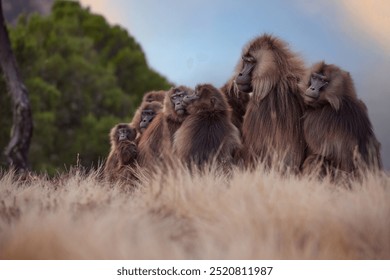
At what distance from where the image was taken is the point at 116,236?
5.52 meters

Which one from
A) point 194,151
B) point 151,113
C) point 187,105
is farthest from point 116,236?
point 151,113

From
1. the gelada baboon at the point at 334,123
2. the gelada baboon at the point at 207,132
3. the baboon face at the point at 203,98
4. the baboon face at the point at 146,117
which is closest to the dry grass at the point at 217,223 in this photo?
the gelada baboon at the point at 334,123

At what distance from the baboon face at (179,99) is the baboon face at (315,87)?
5.35 feet

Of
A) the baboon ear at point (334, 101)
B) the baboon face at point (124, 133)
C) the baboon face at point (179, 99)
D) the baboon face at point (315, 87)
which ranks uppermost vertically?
the baboon face at point (315, 87)

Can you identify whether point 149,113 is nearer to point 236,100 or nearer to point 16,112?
point 236,100

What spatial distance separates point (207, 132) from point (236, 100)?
0.73 metres

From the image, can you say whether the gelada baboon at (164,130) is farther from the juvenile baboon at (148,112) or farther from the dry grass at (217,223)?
the dry grass at (217,223)

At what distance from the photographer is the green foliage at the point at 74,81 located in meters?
26.0

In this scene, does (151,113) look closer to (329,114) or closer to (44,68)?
(329,114)

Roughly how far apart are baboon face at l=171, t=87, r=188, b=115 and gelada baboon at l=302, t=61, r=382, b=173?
159 cm

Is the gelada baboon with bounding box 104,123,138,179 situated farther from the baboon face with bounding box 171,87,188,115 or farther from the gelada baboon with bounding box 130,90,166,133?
the baboon face with bounding box 171,87,188,115

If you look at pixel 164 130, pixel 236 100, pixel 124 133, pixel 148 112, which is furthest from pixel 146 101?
pixel 236 100
